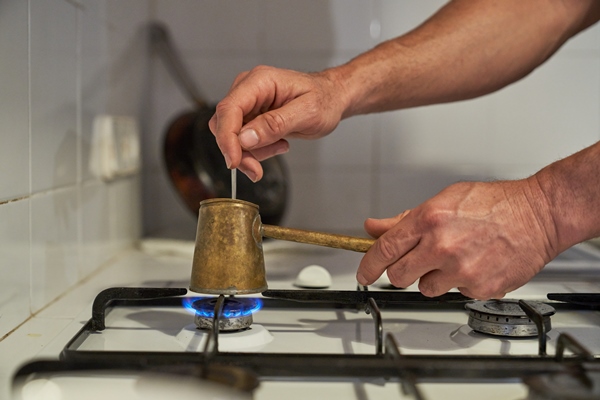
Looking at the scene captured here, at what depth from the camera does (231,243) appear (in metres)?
0.76

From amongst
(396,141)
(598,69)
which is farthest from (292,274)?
(598,69)

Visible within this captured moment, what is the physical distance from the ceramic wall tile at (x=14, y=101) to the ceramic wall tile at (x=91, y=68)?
25cm

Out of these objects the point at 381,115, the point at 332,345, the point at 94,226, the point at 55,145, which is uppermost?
the point at 381,115

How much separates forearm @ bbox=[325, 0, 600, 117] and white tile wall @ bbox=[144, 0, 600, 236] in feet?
1.25

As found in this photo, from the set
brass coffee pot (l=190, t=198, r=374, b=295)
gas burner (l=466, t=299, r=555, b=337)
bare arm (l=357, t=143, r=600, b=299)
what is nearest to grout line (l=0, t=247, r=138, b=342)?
brass coffee pot (l=190, t=198, r=374, b=295)

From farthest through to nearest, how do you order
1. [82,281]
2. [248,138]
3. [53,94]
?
[82,281] < [53,94] < [248,138]

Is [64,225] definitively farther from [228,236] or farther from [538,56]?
[538,56]

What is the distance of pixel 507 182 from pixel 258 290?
32 cm

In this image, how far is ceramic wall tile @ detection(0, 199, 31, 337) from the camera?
800mm

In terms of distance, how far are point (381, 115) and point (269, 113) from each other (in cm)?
74

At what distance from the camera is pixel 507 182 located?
0.79 m

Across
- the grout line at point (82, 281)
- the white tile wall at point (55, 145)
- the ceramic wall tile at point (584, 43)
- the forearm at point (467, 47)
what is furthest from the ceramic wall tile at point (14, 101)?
the ceramic wall tile at point (584, 43)

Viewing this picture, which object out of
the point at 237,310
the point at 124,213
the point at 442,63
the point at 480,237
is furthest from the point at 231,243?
the point at 124,213

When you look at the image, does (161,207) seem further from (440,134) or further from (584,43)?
(584,43)
